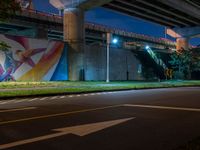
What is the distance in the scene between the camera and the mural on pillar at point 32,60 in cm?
3803

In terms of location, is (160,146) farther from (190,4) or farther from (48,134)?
(190,4)

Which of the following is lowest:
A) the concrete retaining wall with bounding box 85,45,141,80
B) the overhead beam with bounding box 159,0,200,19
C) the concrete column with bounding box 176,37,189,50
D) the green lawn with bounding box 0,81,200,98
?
the green lawn with bounding box 0,81,200,98

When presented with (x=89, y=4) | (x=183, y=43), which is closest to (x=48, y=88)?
(x=89, y=4)

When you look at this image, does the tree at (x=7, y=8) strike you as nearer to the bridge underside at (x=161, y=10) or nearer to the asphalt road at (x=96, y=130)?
the asphalt road at (x=96, y=130)

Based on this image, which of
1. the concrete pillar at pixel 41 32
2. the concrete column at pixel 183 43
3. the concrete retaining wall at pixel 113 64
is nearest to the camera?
the concrete retaining wall at pixel 113 64

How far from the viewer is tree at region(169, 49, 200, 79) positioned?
67.5 metres

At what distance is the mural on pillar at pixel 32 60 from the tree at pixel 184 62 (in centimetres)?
2847

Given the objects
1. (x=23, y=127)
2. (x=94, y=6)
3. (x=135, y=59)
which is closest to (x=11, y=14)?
(x=23, y=127)

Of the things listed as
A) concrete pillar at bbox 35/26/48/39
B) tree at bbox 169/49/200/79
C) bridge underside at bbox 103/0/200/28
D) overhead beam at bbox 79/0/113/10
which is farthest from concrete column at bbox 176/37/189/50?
overhead beam at bbox 79/0/113/10

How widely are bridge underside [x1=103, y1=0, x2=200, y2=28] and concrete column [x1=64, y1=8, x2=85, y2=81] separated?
891cm

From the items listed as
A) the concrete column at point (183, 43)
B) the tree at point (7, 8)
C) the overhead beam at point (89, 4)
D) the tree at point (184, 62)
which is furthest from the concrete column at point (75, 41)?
the concrete column at point (183, 43)

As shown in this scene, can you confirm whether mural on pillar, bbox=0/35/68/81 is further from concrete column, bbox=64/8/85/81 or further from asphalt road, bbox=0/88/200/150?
asphalt road, bbox=0/88/200/150

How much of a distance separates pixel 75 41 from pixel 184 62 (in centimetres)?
2885

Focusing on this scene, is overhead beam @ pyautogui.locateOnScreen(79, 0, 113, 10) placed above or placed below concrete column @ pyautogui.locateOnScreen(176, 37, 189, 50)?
above
